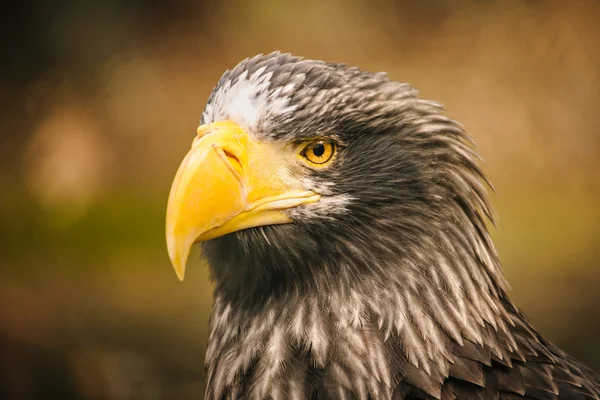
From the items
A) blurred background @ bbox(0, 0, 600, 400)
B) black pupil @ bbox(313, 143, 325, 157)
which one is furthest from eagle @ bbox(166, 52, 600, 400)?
blurred background @ bbox(0, 0, 600, 400)

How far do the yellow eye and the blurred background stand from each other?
299cm

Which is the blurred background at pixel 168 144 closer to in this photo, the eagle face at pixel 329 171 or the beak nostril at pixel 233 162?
the eagle face at pixel 329 171

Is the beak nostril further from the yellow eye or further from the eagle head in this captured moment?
the yellow eye

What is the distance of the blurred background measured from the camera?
4.74 metres

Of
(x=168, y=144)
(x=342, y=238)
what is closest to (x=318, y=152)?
(x=342, y=238)

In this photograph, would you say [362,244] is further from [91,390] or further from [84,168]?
[84,168]

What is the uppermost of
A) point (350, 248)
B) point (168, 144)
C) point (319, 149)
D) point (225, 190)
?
point (168, 144)

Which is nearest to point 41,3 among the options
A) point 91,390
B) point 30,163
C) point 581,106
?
point 30,163

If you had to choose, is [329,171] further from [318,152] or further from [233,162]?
[233,162]

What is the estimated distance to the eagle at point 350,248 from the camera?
1.75 metres

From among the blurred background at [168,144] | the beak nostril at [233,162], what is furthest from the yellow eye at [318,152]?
the blurred background at [168,144]

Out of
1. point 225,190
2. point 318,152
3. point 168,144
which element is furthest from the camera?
point 168,144

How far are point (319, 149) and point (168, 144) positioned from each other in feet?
12.0

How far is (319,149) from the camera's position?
1809mm
